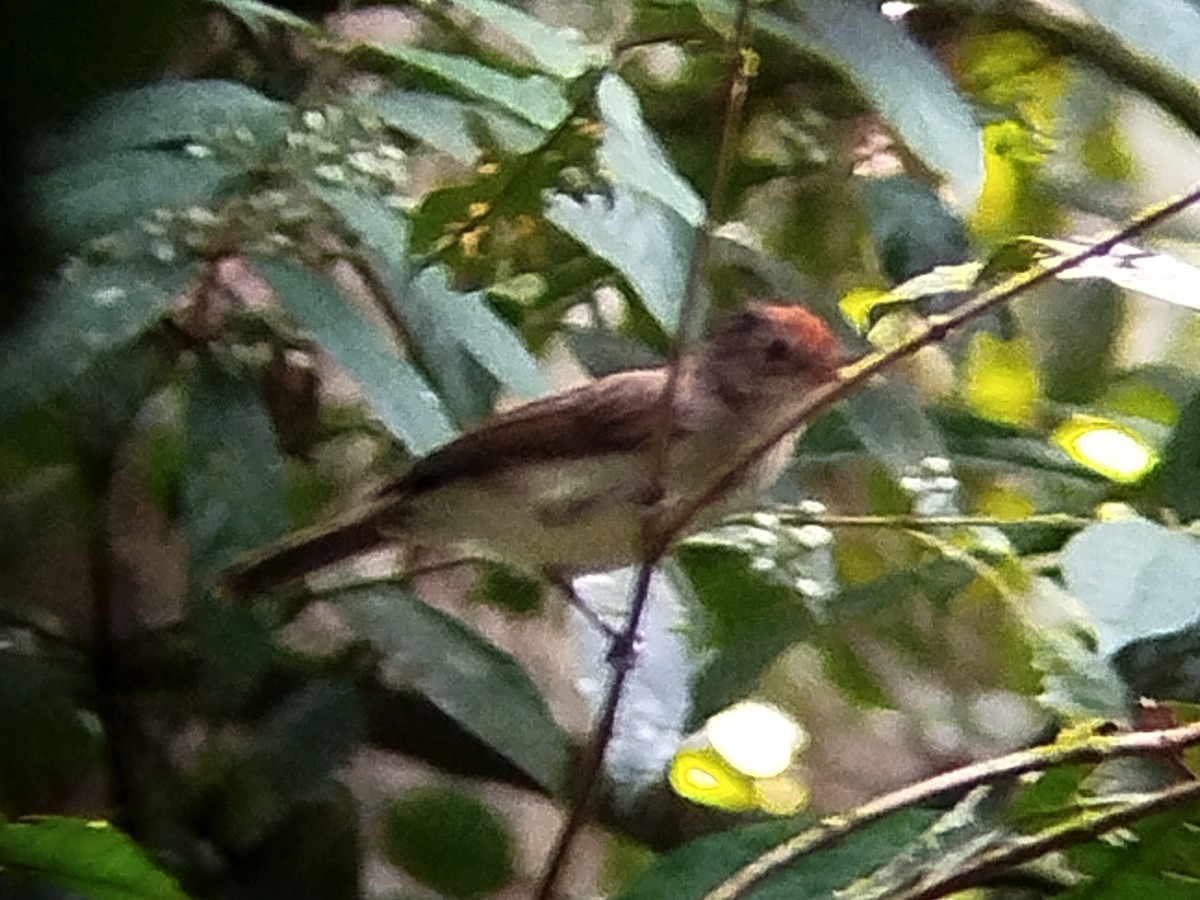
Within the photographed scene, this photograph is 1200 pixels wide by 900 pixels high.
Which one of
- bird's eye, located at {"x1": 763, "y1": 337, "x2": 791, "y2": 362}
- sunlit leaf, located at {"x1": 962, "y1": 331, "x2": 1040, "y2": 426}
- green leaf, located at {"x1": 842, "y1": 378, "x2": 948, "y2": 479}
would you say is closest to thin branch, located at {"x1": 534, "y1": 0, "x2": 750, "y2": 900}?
green leaf, located at {"x1": 842, "y1": 378, "x2": 948, "y2": 479}

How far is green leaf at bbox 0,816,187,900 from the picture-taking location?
0.52 meters

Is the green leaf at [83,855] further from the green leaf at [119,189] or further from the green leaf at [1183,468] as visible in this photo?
the green leaf at [1183,468]

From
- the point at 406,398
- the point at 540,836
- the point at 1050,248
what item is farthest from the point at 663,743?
the point at 540,836

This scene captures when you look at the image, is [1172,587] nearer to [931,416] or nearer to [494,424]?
[931,416]

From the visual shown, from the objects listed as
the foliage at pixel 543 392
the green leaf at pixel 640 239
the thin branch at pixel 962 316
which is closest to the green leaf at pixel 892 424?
the foliage at pixel 543 392

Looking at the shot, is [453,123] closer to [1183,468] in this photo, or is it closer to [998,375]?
[1183,468]

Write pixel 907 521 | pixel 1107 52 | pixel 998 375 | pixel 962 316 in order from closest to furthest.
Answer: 1. pixel 962 316
2. pixel 907 521
3. pixel 1107 52
4. pixel 998 375

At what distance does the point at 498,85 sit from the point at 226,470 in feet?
0.72

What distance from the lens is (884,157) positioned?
1072 millimetres

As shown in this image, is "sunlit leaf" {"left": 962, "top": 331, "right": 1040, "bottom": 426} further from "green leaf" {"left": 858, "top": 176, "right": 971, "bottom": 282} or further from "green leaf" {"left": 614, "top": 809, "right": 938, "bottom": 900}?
"green leaf" {"left": 614, "top": 809, "right": 938, "bottom": 900}

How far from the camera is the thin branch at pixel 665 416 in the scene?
1.62 feet

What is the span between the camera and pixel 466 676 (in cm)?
83

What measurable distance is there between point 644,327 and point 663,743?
289 mm

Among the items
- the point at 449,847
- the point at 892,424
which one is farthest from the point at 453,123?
the point at 449,847
